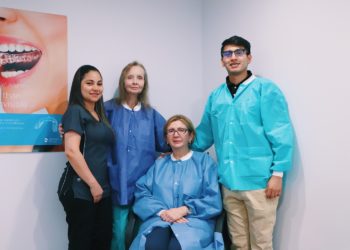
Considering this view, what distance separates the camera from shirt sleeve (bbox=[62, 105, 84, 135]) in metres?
1.80

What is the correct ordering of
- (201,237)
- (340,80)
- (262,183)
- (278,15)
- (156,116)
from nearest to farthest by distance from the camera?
(340,80), (201,237), (262,183), (278,15), (156,116)

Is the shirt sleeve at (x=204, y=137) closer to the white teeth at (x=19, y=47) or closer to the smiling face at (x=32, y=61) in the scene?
the smiling face at (x=32, y=61)

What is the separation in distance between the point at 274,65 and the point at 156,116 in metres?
0.88

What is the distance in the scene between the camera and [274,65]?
78.5 inches

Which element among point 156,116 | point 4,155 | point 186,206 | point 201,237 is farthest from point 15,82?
point 201,237

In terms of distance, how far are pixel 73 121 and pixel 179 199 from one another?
2.61 feet

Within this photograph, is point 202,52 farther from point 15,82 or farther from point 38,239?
point 38,239

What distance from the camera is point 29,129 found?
2078 mm

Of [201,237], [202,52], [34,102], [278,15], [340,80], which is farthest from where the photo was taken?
[202,52]

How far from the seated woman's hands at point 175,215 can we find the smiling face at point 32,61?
3.37ft

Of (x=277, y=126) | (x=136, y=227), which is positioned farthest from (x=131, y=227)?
(x=277, y=126)

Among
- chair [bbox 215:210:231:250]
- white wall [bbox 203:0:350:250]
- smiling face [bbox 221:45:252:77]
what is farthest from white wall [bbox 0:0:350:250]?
chair [bbox 215:210:231:250]

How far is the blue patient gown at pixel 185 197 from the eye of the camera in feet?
5.70

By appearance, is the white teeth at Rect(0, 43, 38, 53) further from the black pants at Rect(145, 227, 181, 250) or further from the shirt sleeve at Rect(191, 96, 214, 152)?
the black pants at Rect(145, 227, 181, 250)
